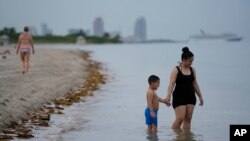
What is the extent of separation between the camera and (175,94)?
9.45 metres

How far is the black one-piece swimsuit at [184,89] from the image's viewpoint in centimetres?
932

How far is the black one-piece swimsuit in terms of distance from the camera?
9.32 meters

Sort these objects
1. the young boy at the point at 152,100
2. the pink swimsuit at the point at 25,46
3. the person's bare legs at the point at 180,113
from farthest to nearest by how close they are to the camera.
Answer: the pink swimsuit at the point at 25,46, the young boy at the point at 152,100, the person's bare legs at the point at 180,113

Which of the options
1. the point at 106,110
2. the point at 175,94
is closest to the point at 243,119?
the point at 106,110

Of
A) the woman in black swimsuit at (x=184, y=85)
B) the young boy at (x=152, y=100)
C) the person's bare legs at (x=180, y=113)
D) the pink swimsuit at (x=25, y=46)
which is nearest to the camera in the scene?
the woman in black swimsuit at (x=184, y=85)

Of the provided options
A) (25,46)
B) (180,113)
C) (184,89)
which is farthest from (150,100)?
(25,46)

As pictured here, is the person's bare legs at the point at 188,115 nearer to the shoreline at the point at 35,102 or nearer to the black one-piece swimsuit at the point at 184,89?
the black one-piece swimsuit at the point at 184,89

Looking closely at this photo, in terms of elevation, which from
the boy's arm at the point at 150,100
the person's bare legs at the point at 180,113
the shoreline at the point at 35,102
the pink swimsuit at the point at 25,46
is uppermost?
the pink swimsuit at the point at 25,46

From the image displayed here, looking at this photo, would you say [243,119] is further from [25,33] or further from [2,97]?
[25,33]

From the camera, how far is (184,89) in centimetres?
935

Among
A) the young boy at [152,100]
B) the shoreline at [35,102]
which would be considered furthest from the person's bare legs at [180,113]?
the shoreline at [35,102]

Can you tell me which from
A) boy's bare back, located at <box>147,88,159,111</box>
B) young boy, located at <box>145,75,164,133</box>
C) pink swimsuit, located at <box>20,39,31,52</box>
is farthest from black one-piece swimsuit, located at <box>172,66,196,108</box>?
pink swimsuit, located at <box>20,39,31,52</box>

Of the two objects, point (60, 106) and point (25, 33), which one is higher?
point (25, 33)

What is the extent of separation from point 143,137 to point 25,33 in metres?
10.2
